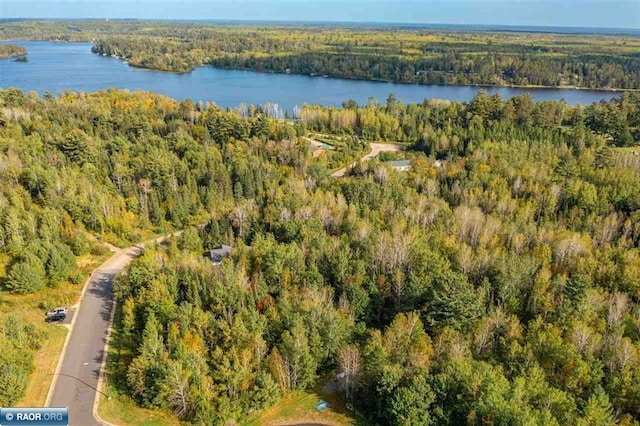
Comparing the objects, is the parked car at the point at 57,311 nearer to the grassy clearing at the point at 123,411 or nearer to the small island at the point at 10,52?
the grassy clearing at the point at 123,411

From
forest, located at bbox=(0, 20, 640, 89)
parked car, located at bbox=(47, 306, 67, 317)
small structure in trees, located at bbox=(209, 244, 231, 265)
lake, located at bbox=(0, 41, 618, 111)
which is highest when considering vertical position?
forest, located at bbox=(0, 20, 640, 89)

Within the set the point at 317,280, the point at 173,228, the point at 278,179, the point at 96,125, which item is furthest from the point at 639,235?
the point at 96,125

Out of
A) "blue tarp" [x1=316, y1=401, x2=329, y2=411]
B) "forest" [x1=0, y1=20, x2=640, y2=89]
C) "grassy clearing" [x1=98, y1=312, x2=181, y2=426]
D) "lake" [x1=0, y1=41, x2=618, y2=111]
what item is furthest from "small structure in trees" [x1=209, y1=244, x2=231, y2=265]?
"forest" [x1=0, y1=20, x2=640, y2=89]

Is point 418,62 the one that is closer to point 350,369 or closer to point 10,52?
point 350,369

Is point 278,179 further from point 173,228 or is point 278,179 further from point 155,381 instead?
point 155,381

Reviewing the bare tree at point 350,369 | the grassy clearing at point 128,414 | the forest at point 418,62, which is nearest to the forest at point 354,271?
the bare tree at point 350,369

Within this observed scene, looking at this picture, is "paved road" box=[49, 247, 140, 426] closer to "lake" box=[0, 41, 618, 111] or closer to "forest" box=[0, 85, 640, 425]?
"forest" box=[0, 85, 640, 425]

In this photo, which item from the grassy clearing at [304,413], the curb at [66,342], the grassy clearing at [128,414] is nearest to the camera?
the grassy clearing at [128,414]
